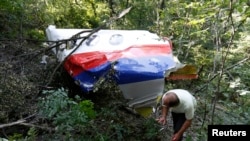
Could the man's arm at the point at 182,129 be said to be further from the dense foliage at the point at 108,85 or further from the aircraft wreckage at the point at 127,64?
the aircraft wreckage at the point at 127,64

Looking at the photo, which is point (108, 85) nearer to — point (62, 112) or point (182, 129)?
point (62, 112)

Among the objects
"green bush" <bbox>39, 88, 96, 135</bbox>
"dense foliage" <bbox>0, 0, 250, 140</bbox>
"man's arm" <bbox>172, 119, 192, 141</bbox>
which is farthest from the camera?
"man's arm" <bbox>172, 119, 192, 141</bbox>

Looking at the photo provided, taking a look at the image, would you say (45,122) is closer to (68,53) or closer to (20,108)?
(20,108)

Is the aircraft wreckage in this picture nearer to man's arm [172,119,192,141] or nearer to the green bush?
man's arm [172,119,192,141]

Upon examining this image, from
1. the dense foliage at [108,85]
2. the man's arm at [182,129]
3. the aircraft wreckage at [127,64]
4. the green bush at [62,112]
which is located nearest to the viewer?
the green bush at [62,112]

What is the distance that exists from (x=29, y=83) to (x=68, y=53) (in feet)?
2.74

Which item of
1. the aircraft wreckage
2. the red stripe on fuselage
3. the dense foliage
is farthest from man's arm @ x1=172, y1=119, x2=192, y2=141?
the red stripe on fuselage

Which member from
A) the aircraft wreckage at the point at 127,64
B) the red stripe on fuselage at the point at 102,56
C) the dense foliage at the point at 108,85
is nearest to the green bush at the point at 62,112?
the dense foliage at the point at 108,85

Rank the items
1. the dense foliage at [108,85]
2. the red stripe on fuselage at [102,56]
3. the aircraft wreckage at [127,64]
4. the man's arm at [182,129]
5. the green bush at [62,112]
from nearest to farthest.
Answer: the green bush at [62,112] → the dense foliage at [108,85] → the man's arm at [182,129] → the aircraft wreckage at [127,64] → the red stripe on fuselage at [102,56]

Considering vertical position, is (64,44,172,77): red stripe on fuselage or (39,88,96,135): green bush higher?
(64,44,172,77): red stripe on fuselage

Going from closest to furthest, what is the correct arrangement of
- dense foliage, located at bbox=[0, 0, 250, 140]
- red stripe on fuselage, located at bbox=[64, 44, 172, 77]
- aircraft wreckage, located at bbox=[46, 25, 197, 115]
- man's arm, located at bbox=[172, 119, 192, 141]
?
dense foliage, located at bbox=[0, 0, 250, 140] → man's arm, located at bbox=[172, 119, 192, 141] → aircraft wreckage, located at bbox=[46, 25, 197, 115] → red stripe on fuselage, located at bbox=[64, 44, 172, 77]

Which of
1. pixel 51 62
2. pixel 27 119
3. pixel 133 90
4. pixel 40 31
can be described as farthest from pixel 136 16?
pixel 27 119

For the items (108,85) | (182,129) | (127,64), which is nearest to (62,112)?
(108,85)

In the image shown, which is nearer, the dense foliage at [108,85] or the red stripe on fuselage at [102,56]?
the dense foliage at [108,85]
